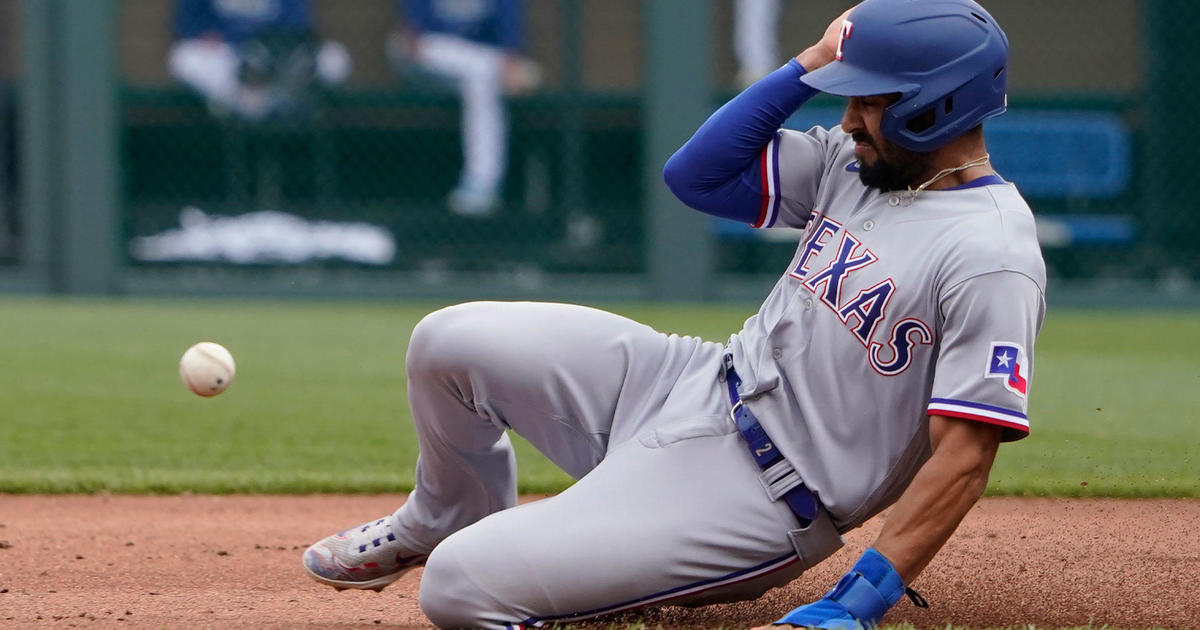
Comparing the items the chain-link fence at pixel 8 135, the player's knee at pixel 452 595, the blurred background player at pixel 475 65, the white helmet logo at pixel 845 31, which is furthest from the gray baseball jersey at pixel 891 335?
the chain-link fence at pixel 8 135

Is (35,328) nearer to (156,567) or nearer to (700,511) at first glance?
(156,567)

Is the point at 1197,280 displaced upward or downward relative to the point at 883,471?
downward

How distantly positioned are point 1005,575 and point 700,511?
94 centimetres

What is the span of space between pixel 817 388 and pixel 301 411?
3.24 metres

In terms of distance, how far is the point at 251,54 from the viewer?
30.4 ft

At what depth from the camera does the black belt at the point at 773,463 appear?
2.39 meters

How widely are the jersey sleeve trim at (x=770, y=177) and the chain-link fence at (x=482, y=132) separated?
21.5 ft

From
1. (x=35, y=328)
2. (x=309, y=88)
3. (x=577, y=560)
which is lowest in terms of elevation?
(x=35, y=328)

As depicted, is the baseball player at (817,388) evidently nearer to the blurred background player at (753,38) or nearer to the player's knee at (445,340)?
the player's knee at (445,340)

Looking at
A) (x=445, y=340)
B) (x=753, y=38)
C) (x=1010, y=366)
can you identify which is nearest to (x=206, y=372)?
(x=445, y=340)

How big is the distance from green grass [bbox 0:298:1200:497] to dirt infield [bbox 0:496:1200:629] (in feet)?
0.66

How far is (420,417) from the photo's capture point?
103 inches

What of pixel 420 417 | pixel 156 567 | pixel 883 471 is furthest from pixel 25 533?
pixel 883 471

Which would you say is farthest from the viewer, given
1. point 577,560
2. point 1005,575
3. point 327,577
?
point 1005,575
